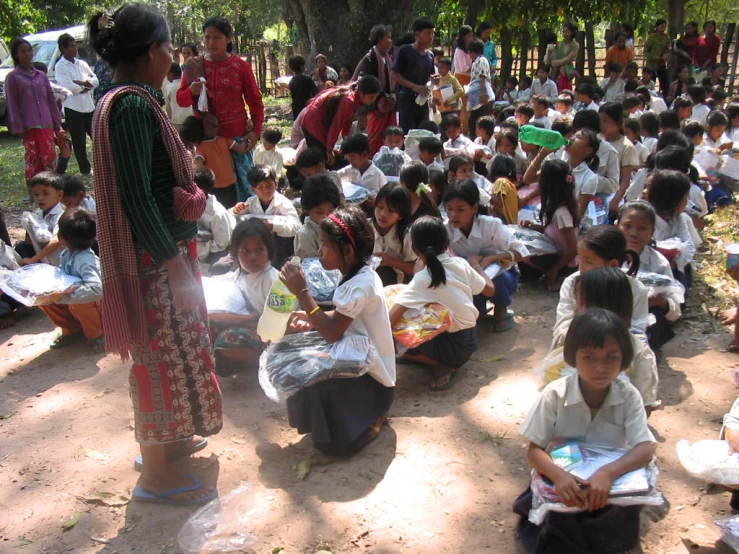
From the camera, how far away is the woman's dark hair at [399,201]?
4.19m

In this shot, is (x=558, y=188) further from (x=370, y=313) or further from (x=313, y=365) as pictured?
(x=313, y=365)

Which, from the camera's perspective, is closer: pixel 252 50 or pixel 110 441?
pixel 110 441

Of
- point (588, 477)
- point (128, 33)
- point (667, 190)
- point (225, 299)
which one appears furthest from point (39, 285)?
point (667, 190)

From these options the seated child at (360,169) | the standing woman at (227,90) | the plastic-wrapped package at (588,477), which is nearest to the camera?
the plastic-wrapped package at (588,477)

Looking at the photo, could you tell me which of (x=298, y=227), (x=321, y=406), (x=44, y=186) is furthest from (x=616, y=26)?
(x=321, y=406)

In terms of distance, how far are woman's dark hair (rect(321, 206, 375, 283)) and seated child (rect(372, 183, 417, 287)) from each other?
115 centimetres

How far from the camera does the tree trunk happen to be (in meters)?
11.0

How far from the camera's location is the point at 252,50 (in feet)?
71.1

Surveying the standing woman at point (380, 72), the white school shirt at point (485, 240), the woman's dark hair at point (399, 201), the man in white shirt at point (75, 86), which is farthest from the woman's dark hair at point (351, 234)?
the man in white shirt at point (75, 86)

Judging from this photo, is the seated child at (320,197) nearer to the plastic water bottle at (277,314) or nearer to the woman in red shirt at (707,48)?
the plastic water bottle at (277,314)

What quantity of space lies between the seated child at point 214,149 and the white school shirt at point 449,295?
8.84 ft

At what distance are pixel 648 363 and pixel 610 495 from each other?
70 centimetres

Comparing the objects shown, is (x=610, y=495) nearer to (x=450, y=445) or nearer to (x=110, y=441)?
(x=450, y=445)

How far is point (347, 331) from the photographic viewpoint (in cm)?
297
